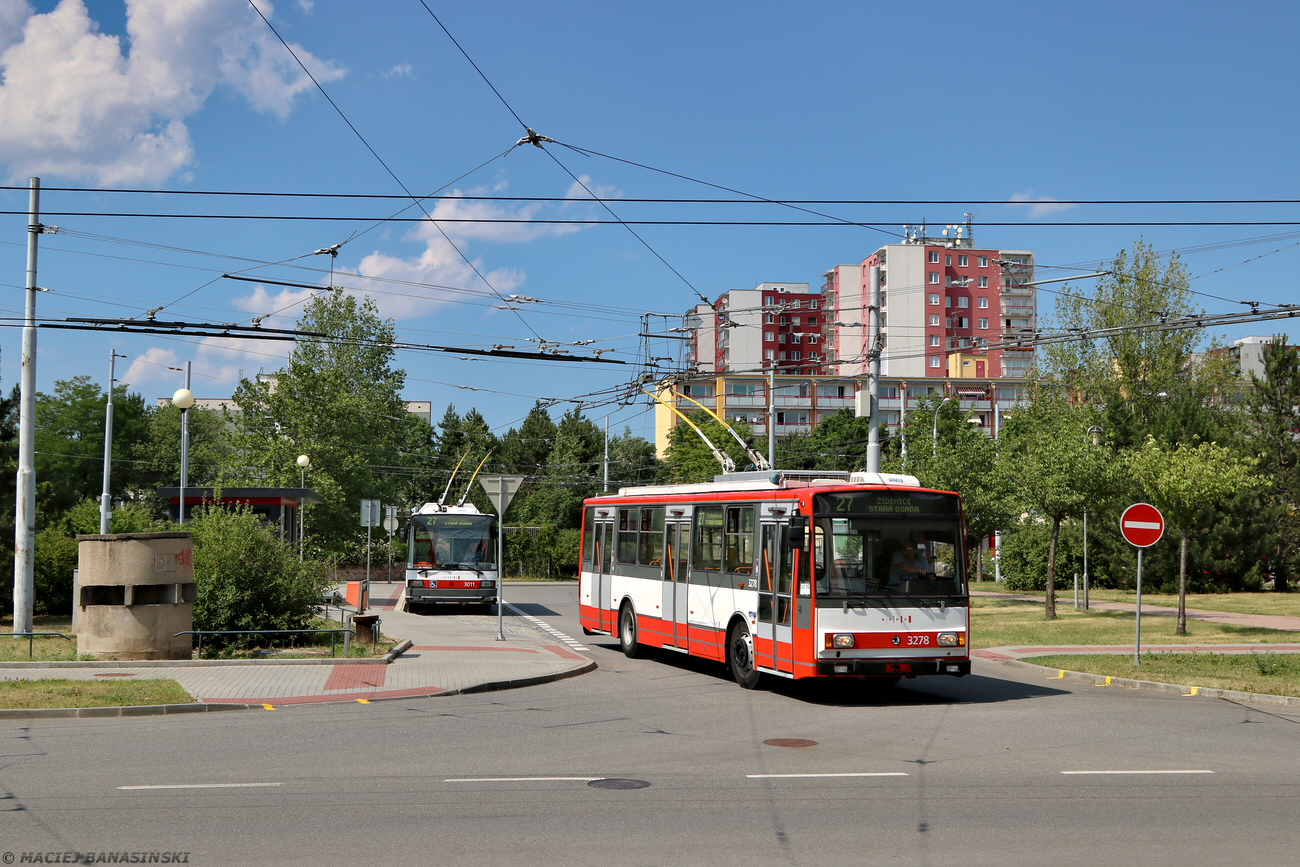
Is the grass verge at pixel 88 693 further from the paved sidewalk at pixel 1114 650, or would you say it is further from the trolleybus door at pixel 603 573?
the paved sidewalk at pixel 1114 650

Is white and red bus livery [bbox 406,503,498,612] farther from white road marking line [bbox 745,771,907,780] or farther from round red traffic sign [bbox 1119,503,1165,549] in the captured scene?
white road marking line [bbox 745,771,907,780]

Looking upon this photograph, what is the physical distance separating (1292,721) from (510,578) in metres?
47.9

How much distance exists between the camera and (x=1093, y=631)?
26.1 m

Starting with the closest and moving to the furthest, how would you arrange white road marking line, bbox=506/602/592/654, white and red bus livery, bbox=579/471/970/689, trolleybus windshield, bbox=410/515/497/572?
white and red bus livery, bbox=579/471/970/689
white road marking line, bbox=506/602/592/654
trolleybus windshield, bbox=410/515/497/572

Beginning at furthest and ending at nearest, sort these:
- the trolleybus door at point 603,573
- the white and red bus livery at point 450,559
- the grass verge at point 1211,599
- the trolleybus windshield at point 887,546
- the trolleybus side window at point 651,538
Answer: the grass verge at point 1211,599
the white and red bus livery at point 450,559
the trolleybus door at point 603,573
the trolleybus side window at point 651,538
the trolleybus windshield at point 887,546

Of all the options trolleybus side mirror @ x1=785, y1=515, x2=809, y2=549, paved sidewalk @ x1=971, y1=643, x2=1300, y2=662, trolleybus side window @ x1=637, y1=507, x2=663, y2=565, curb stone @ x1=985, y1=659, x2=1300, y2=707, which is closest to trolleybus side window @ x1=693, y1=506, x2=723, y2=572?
trolleybus side window @ x1=637, y1=507, x2=663, y2=565

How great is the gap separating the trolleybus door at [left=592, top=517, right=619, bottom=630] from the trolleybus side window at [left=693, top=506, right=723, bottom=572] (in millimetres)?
4002

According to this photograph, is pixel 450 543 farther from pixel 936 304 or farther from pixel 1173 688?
pixel 936 304

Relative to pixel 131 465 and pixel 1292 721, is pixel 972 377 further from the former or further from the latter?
pixel 1292 721

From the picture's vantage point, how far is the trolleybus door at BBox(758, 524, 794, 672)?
49.4 ft

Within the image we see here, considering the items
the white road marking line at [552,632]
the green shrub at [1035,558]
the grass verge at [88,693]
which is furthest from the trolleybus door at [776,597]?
the green shrub at [1035,558]

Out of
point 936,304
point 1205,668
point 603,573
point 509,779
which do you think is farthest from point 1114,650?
point 936,304

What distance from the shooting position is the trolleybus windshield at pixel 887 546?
14.8m

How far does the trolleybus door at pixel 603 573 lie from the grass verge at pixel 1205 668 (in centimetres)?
736
